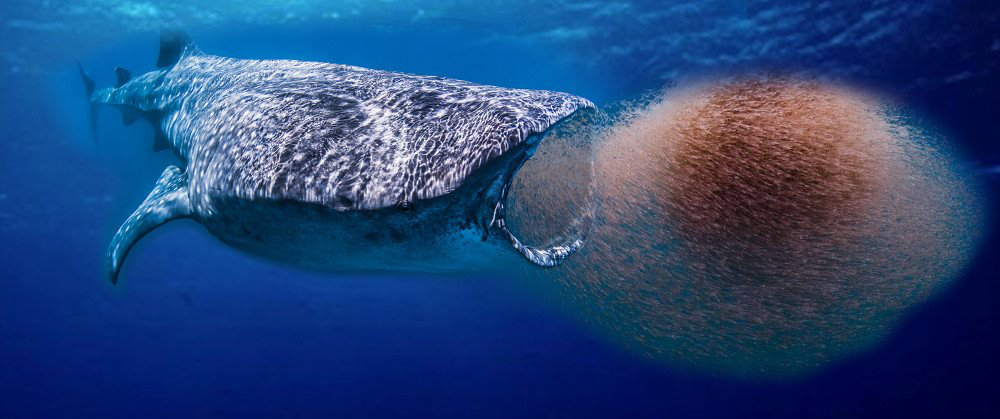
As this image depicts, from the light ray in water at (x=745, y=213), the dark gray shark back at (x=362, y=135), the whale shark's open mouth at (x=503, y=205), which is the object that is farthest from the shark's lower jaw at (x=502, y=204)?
the light ray in water at (x=745, y=213)

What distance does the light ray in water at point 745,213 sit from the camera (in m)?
7.41

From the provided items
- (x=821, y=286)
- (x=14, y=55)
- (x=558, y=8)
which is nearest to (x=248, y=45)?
(x=14, y=55)

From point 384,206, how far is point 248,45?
17445 millimetres

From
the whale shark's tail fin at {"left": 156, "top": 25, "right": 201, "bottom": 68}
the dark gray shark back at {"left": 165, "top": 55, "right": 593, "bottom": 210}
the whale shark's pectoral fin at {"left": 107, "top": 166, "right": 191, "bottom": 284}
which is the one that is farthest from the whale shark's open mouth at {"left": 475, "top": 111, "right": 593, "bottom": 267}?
the whale shark's tail fin at {"left": 156, "top": 25, "right": 201, "bottom": 68}

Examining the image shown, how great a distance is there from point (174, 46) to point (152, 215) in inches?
234

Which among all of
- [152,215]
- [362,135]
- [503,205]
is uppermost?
[362,135]

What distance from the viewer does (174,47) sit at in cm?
907

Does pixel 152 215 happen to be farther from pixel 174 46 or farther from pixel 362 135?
pixel 174 46

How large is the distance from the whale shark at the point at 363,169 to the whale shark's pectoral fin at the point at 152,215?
0.02 m

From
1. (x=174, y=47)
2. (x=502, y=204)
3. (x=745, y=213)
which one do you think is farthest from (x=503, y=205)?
(x=174, y=47)

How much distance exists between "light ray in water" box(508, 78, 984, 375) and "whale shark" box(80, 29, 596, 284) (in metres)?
1.91

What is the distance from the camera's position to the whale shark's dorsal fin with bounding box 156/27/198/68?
8.97 meters

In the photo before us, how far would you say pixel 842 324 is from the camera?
11375 millimetres

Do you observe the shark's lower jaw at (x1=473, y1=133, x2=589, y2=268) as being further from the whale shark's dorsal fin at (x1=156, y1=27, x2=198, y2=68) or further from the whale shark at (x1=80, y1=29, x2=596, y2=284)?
the whale shark's dorsal fin at (x1=156, y1=27, x2=198, y2=68)
